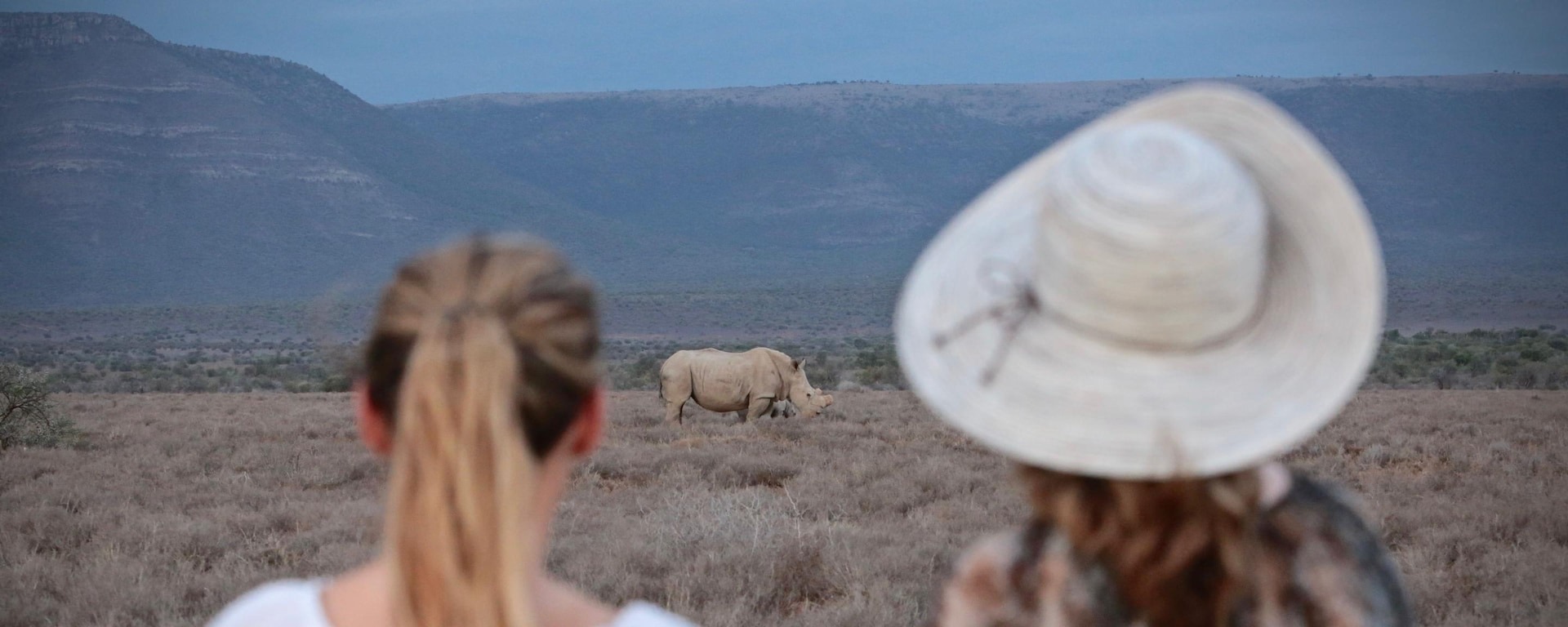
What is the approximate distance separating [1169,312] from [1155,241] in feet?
0.30

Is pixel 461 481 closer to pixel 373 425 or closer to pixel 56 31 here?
pixel 373 425

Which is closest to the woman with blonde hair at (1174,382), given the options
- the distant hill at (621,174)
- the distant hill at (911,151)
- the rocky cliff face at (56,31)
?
the distant hill at (621,174)

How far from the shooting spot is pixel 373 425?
1.66m

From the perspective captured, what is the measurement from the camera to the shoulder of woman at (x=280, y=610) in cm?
157

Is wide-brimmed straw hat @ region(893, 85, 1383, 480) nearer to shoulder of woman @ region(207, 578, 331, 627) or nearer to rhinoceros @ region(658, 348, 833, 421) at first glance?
shoulder of woman @ region(207, 578, 331, 627)

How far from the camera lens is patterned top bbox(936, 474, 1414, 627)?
168 cm

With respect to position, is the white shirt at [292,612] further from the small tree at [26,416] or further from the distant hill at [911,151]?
the distant hill at [911,151]

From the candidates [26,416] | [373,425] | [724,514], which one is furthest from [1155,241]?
[26,416]

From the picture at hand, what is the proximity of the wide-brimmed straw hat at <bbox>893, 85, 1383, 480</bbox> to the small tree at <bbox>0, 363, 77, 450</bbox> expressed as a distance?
525 inches

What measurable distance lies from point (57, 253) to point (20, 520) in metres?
98.8

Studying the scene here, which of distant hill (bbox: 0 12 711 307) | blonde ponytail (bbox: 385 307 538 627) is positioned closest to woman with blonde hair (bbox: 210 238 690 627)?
blonde ponytail (bbox: 385 307 538 627)

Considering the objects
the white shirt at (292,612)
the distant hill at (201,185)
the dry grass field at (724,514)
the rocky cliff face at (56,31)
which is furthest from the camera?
the rocky cliff face at (56,31)

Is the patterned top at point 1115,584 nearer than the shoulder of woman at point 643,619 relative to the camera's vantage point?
No

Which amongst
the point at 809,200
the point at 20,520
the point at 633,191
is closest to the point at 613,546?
the point at 20,520
